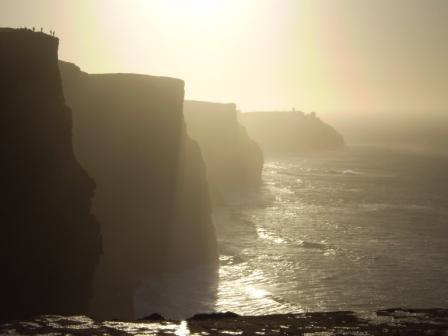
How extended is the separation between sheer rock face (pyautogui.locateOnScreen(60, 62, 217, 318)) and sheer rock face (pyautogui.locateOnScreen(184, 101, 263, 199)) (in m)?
39.5

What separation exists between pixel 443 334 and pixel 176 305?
25.0 m

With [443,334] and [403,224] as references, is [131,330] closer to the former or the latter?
[443,334]

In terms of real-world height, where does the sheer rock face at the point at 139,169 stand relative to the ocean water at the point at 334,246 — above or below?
above

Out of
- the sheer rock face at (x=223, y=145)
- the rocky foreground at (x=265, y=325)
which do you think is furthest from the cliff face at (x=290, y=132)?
the rocky foreground at (x=265, y=325)

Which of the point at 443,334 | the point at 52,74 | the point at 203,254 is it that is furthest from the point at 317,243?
the point at 443,334

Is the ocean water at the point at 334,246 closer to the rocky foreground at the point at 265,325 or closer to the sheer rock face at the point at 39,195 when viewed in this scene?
the sheer rock face at the point at 39,195

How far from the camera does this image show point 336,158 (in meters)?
140

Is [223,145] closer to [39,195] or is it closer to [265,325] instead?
[39,195]

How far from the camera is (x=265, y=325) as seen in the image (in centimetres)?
782

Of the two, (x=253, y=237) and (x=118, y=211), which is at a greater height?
(x=118, y=211)

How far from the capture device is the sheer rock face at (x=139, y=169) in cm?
3628

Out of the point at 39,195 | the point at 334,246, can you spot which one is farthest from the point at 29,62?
the point at 334,246

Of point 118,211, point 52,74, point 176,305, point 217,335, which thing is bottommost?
point 176,305

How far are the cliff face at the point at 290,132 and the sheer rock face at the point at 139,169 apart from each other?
12453cm
